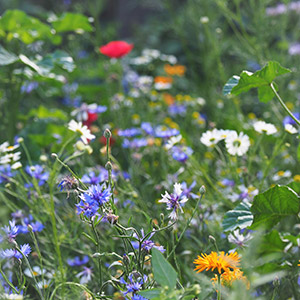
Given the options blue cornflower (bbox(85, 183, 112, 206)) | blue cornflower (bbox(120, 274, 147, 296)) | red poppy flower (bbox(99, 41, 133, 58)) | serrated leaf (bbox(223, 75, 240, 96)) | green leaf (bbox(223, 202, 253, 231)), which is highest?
serrated leaf (bbox(223, 75, 240, 96))

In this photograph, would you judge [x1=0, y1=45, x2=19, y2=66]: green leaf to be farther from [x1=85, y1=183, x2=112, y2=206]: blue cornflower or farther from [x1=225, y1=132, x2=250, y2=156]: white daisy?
[x1=85, y1=183, x2=112, y2=206]: blue cornflower

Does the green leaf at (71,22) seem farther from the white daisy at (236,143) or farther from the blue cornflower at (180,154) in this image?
the white daisy at (236,143)

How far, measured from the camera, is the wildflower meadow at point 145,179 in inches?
33.8

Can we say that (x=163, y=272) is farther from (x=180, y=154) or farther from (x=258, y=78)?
(x=180, y=154)

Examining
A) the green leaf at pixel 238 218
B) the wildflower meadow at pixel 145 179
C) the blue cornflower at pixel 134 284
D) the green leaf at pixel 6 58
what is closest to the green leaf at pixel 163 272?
the wildflower meadow at pixel 145 179

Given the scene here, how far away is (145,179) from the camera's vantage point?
1.79 meters

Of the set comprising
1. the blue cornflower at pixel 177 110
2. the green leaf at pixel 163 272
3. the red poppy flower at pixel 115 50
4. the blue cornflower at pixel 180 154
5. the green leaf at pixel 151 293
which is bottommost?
the blue cornflower at pixel 177 110

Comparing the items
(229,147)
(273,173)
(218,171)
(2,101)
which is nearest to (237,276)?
(229,147)

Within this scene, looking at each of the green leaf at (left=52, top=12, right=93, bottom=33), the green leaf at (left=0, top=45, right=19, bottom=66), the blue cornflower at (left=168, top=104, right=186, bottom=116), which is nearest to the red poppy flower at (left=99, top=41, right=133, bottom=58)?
the green leaf at (left=52, top=12, right=93, bottom=33)

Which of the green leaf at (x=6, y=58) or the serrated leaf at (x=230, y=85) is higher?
the serrated leaf at (x=230, y=85)

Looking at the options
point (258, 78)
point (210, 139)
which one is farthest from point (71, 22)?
point (258, 78)

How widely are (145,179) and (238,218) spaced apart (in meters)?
0.79

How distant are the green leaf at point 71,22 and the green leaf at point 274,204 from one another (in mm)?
1072

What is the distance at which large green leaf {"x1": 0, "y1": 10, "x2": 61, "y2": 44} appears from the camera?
166 cm
